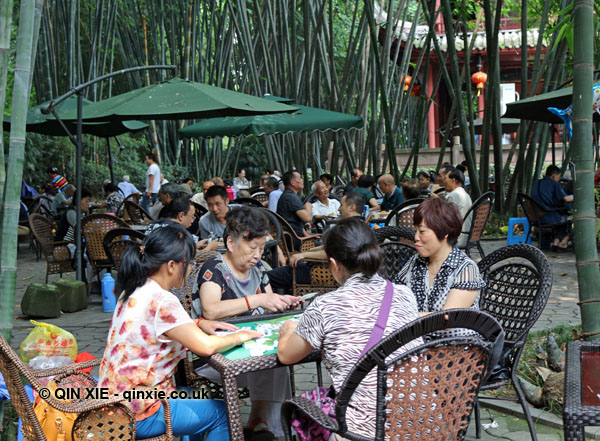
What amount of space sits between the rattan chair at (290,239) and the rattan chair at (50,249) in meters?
2.46

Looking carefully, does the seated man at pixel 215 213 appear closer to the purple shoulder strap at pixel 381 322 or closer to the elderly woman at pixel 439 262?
the elderly woman at pixel 439 262

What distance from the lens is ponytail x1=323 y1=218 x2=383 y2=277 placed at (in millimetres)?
2250

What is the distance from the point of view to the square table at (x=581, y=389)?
162 centimetres

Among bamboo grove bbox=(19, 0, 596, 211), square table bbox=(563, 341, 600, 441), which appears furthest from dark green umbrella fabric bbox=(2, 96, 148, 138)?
square table bbox=(563, 341, 600, 441)

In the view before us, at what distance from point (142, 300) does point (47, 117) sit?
5557 millimetres

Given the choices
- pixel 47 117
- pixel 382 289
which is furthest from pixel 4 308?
pixel 47 117

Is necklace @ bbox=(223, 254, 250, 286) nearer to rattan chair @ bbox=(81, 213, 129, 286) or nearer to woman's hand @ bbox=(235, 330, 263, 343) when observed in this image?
woman's hand @ bbox=(235, 330, 263, 343)

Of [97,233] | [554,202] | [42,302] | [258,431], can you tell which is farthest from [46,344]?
[554,202]

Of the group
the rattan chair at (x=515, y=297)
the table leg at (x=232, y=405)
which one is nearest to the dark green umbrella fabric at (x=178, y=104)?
the rattan chair at (x=515, y=297)

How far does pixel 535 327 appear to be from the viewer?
17.2 feet

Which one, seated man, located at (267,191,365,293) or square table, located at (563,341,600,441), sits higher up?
square table, located at (563,341,600,441)

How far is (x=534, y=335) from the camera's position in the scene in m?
4.73

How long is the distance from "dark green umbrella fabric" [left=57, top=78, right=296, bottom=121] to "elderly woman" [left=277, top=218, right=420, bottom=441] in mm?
3459

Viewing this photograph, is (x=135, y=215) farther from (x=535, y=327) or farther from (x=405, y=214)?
(x=535, y=327)
